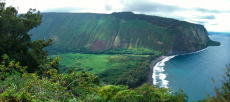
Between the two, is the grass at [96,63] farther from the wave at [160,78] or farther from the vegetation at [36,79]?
the vegetation at [36,79]

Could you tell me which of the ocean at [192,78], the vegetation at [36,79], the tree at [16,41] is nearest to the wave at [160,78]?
the ocean at [192,78]

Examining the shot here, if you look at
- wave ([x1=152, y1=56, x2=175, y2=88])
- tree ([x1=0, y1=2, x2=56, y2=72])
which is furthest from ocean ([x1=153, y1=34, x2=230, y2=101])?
tree ([x1=0, y1=2, x2=56, y2=72])

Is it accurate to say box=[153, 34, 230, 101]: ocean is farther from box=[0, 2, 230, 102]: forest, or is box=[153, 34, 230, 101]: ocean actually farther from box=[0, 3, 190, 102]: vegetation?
box=[0, 3, 190, 102]: vegetation

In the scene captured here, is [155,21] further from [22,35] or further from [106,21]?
[22,35]

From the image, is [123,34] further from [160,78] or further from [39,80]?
[39,80]

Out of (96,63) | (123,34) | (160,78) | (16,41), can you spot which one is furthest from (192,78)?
(123,34)

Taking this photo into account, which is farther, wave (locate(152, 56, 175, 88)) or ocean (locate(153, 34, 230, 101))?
wave (locate(152, 56, 175, 88))

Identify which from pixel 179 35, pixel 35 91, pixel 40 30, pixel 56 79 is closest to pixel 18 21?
pixel 56 79
